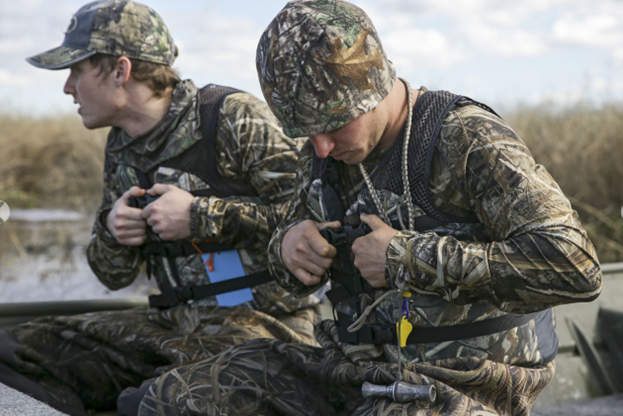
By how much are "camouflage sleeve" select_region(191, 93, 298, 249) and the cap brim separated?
0.76 metres

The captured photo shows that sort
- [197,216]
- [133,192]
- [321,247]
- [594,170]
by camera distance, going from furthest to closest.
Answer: [594,170] < [133,192] < [197,216] < [321,247]

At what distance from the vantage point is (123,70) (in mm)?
3512

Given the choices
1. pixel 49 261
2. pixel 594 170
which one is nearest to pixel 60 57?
pixel 49 261

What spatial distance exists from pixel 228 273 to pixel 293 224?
0.94 metres

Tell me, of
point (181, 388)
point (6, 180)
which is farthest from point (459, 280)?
point (6, 180)

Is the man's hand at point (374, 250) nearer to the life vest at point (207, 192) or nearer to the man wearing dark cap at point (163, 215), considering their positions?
the man wearing dark cap at point (163, 215)

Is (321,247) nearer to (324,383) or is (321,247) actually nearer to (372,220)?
(372,220)

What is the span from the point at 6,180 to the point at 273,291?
11.7 metres

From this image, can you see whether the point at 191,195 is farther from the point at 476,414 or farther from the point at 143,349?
the point at 476,414

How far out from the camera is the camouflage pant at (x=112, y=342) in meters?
3.38

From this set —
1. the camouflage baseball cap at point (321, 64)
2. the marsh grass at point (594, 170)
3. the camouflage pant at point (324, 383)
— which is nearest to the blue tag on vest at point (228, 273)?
the camouflage pant at point (324, 383)

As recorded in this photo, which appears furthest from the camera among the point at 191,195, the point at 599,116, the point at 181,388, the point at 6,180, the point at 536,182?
the point at 6,180

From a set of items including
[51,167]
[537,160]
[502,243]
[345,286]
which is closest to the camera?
[502,243]

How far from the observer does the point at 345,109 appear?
2201 millimetres
